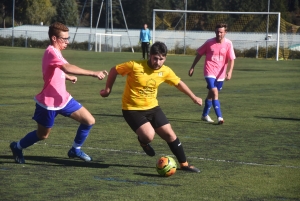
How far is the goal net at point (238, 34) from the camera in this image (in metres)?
47.3

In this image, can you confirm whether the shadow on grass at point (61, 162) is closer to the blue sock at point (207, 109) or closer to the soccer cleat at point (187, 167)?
the soccer cleat at point (187, 167)

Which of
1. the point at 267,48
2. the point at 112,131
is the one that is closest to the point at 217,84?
the point at 112,131

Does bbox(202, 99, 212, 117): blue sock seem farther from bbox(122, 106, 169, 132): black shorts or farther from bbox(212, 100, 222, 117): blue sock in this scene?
bbox(122, 106, 169, 132): black shorts

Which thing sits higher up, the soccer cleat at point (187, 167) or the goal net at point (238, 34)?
the soccer cleat at point (187, 167)

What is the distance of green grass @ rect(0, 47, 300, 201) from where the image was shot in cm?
683

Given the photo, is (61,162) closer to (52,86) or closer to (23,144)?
(23,144)

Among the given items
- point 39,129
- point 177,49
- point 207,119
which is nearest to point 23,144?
point 39,129

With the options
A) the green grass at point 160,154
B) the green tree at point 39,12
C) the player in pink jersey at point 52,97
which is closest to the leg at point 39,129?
the player in pink jersey at point 52,97

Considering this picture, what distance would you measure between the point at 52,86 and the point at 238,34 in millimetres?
44371

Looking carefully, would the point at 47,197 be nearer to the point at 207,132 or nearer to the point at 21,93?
the point at 207,132

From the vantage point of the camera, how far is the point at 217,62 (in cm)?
1305

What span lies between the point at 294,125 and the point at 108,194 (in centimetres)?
684

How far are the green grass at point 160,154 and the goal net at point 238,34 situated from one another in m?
31.2

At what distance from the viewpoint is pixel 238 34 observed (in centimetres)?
5138
